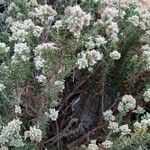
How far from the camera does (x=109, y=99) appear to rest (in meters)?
3.02

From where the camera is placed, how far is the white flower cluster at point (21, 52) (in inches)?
94.7

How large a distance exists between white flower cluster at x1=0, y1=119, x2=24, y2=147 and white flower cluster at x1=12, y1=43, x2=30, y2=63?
0.30 metres

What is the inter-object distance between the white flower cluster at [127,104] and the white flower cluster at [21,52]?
581 millimetres

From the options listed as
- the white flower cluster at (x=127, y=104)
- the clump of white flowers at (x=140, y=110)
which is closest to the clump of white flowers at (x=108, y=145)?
the white flower cluster at (x=127, y=104)

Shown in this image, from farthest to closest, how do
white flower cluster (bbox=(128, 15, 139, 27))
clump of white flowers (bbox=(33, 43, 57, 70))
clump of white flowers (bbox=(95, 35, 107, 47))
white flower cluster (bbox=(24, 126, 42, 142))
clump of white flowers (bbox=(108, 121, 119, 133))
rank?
white flower cluster (bbox=(128, 15, 139, 27))
clump of white flowers (bbox=(95, 35, 107, 47))
clump of white flowers (bbox=(108, 121, 119, 133))
white flower cluster (bbox=(24, 126, 42, 142))
clump of white flowers (bbox=(33, 43, 57, 70))

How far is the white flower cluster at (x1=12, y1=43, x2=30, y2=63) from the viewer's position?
94.7 inches

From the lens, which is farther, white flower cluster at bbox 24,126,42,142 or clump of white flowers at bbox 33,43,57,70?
white flower cluster at bbox 24,126,42,142

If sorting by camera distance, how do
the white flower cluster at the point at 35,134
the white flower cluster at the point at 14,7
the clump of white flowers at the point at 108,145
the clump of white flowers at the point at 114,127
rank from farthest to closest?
the white flower cluster at the point at 14,7, the clump of white flowers at the point at 114,127, the clump of white flowers at the point at 108,145, the white flower cluster at the point at 35,134

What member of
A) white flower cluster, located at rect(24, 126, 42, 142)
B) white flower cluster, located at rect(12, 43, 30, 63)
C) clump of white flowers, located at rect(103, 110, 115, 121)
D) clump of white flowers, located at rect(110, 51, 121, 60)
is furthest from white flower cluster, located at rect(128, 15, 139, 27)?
white flower cluster, located at rect(24, 126, 42, 142)

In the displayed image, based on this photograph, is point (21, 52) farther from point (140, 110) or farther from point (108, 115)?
point (140, 110)

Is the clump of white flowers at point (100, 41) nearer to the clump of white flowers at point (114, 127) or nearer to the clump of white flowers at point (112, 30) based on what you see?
the clump of white flowers at point (112, 30)

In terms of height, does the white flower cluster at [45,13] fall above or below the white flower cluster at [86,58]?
above

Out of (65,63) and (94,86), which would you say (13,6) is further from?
(65,63)

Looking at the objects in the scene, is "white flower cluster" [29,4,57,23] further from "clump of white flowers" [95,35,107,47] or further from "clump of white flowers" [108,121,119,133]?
"clump of white flowers" [108,121,119,133]
